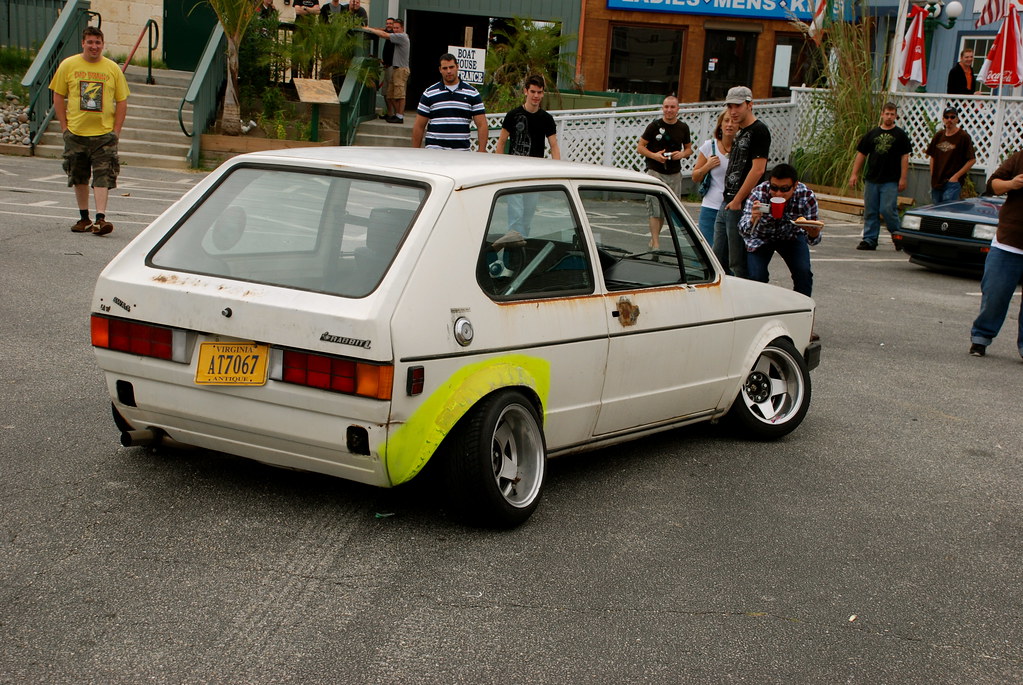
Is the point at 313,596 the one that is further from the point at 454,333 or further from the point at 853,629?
the point at 853,629

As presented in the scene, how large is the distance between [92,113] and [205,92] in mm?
7881

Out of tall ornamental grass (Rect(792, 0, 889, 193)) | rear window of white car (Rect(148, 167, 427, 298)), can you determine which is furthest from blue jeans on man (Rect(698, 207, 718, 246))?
tall ornamental grass (Rect(792, 0, 889, 193))

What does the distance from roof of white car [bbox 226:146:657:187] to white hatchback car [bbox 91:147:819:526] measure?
0.05 feet

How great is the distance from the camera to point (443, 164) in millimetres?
5082

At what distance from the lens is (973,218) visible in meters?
13.9

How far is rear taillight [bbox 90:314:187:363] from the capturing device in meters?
4.71

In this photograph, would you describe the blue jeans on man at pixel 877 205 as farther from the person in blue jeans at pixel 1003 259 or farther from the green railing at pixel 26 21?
the green railing at pixel 26 21

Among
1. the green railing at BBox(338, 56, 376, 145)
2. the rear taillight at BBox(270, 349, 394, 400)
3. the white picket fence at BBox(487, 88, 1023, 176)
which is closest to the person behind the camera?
the rear taillight at BBox(270, 349, 394, 400)

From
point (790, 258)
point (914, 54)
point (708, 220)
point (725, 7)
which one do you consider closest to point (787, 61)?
point (725, 7)

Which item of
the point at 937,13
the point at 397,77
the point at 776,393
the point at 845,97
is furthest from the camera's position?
the point at 937,13

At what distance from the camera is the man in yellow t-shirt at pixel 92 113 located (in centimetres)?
1140

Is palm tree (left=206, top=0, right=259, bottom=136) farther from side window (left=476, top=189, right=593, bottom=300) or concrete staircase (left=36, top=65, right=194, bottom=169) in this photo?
side window (left=476, top=189, right=593, bottom=300)

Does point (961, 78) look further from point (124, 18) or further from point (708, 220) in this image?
point (124, 18)

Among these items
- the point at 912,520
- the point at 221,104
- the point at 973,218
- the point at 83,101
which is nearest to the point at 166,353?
the point at 912,520
